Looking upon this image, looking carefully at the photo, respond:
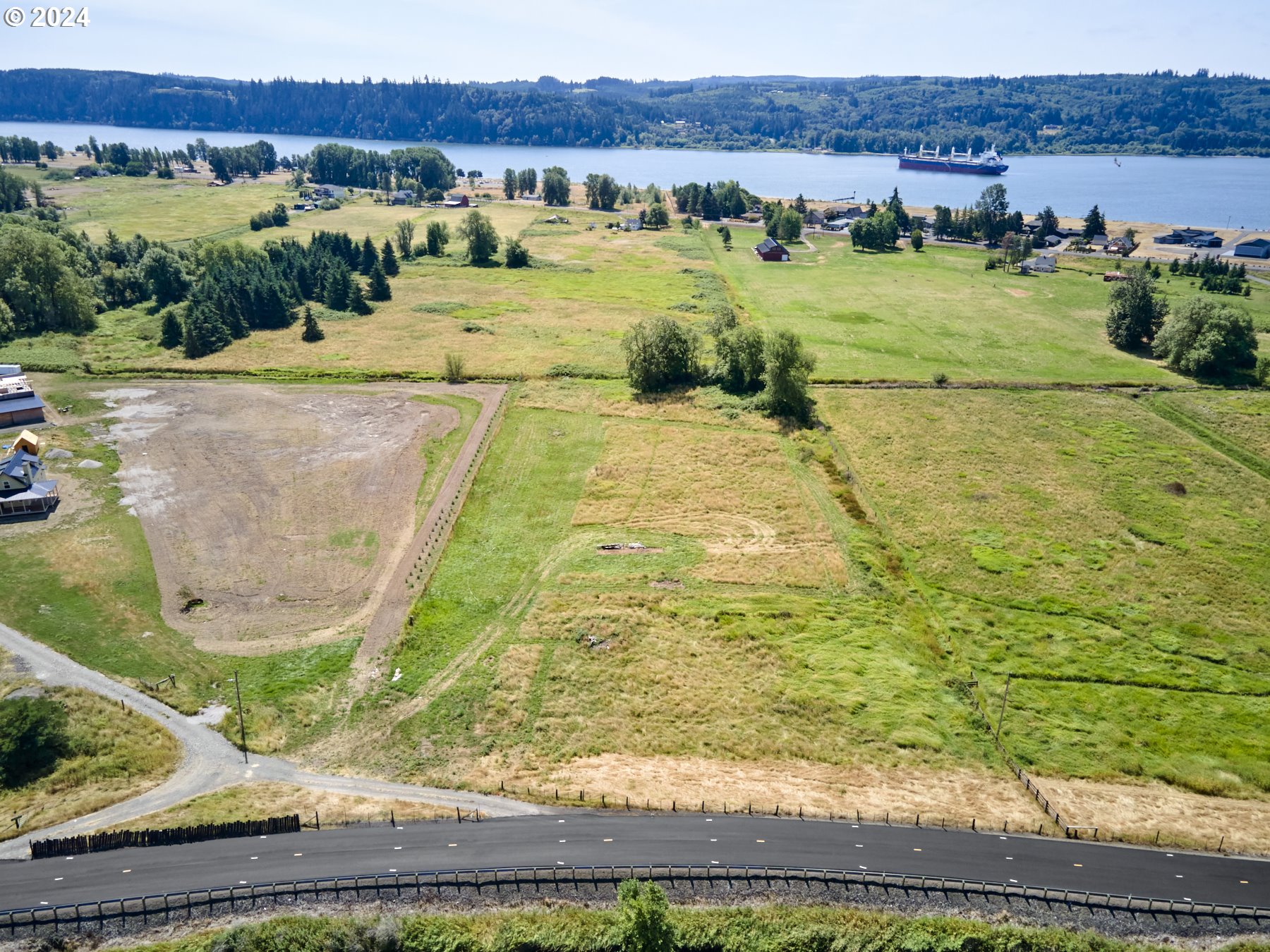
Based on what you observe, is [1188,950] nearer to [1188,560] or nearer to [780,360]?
[1188,560]

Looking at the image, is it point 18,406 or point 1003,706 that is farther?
point 18,406

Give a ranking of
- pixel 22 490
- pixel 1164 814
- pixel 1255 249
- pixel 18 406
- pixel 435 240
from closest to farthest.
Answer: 1. pixel 1164 814
2. pixel 22 490
3. pixel 18 406
4. pixel 1255 249
5. pixel 435 240

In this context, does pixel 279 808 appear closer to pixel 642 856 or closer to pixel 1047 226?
pixel 642 856

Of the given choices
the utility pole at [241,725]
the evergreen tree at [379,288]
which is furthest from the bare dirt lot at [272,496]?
the evergreen tree at [379,288]

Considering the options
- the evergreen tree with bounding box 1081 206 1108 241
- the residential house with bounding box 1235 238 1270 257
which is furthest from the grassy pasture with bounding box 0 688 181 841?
the evergreen tree with bounding box 1081 206 1108 241

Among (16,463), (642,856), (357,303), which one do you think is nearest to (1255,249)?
(357,303)

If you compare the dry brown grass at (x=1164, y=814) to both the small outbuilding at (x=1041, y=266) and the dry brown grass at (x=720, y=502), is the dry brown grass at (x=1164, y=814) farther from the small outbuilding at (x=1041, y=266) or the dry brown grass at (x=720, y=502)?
the small outbuilding at (x=1041, y=266)

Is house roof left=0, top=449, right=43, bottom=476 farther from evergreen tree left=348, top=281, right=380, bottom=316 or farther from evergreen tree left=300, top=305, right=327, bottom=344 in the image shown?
evergreen tree left=348, top=281, right=380, bottom=316
